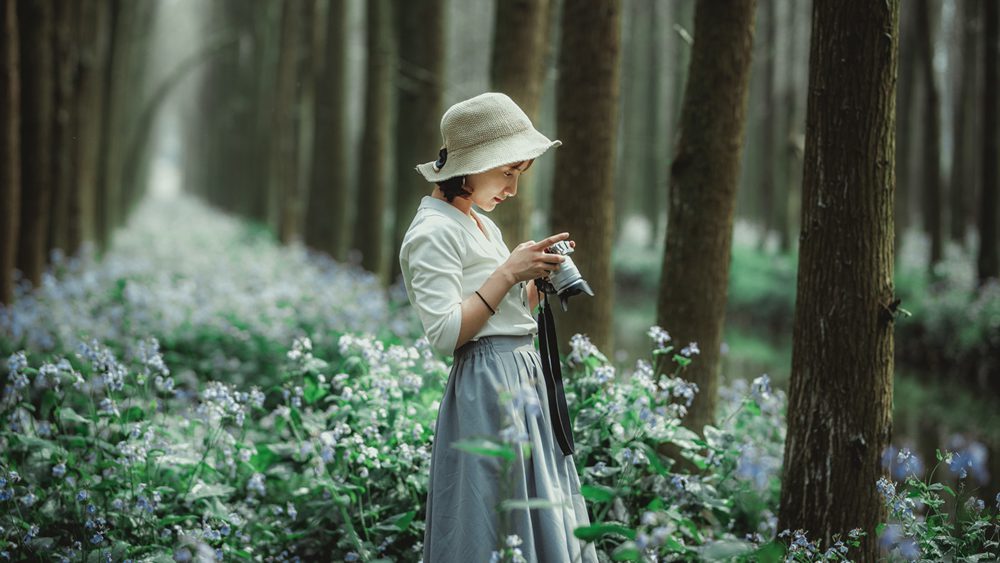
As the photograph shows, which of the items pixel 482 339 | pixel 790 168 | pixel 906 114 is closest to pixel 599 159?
pixel 482 339

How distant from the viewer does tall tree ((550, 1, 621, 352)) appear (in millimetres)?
5809

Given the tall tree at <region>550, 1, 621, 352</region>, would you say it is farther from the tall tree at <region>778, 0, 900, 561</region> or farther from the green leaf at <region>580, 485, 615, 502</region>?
the green leaf at <region>580, 485, 615, 502</region>

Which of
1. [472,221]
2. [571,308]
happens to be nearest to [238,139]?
[571,308]

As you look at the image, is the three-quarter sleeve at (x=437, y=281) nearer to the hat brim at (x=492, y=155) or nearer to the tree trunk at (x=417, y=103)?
the hat brim at (x=492, y=155)

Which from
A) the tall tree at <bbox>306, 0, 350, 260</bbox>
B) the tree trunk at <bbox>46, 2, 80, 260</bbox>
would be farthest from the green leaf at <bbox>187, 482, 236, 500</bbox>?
the tall tree at <bbox>306, 0, 350, 260</bbox>

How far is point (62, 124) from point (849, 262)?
8.81 m

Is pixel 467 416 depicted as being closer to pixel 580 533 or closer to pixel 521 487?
pixel 521 487

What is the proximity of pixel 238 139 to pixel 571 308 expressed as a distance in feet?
68.6

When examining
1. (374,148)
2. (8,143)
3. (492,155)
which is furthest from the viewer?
(374,148)

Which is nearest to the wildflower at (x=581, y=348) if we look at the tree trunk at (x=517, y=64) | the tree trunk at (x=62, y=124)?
the tree trunk at (x=517, y=64)

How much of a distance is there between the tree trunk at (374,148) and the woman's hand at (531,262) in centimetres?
892

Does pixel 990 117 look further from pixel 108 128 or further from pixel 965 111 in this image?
pixel 108 128

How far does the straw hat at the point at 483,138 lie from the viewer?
284 cm

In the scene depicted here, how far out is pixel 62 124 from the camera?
9.47 m
